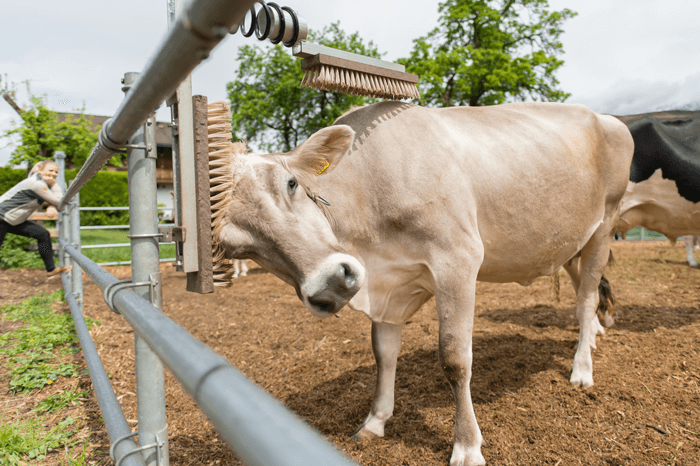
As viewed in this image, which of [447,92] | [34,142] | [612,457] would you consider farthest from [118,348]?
[34,142]

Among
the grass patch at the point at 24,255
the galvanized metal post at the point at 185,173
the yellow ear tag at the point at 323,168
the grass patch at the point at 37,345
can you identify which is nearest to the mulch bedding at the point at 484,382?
the grass patch at the point at 37,345

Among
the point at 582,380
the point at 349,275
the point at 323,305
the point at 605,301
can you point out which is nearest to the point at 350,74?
the point at 349,275

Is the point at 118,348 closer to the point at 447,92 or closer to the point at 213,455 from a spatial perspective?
the point at 213,455

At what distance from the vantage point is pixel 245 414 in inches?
16.7

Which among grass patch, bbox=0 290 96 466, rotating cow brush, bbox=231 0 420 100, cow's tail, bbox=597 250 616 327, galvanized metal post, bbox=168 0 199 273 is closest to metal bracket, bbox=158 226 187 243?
galvanized metal post, bbox=168 0 199 273

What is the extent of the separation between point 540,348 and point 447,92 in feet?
52.7

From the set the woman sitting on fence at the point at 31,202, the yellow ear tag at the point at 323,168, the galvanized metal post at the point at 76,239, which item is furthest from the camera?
the woman sitting on fence at the point at 31,202

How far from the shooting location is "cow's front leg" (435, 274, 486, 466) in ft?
7.61

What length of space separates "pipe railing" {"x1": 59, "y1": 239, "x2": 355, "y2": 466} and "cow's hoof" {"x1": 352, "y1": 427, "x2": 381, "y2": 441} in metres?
2.26

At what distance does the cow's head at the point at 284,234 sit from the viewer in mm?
1865

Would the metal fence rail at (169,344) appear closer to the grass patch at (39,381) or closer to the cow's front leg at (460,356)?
the grass patch at (39,381)

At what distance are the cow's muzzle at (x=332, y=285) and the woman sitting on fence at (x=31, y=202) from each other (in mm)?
4422

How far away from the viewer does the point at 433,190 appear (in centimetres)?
237

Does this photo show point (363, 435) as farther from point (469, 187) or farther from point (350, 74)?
point (350, 74)
